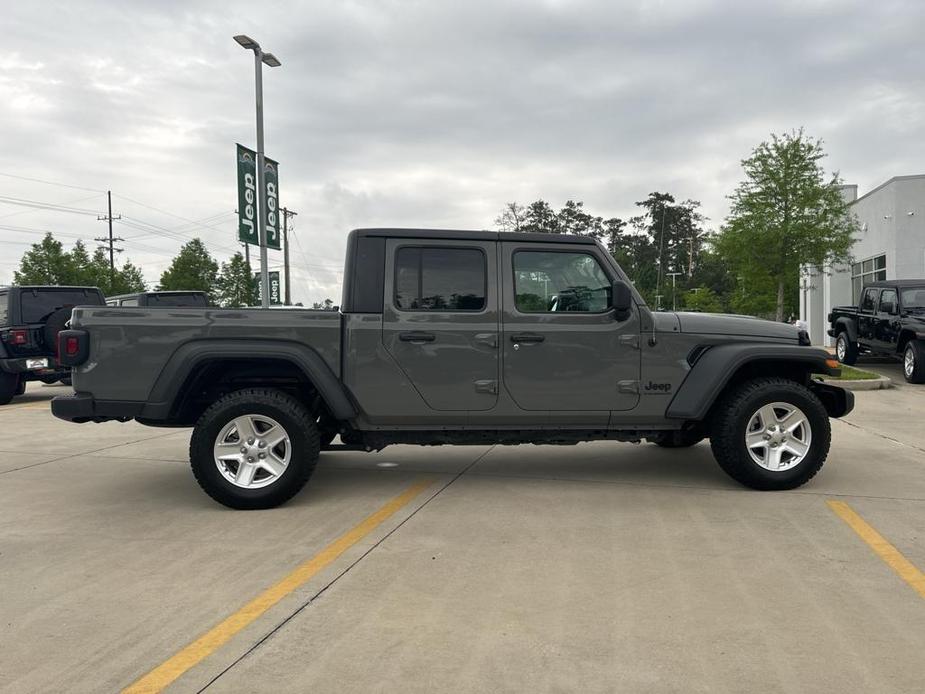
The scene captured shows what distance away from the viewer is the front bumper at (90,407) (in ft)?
16.8

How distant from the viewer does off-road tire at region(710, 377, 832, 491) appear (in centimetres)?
547

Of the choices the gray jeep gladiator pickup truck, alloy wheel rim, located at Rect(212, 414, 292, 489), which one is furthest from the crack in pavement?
alloy wheel rim, located at Rect(212, 414, 292, 489)

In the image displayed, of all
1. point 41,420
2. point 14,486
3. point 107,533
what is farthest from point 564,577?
point 41,420

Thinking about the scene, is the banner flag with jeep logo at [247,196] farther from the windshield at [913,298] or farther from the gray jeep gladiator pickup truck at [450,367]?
the windshield at [913,298]

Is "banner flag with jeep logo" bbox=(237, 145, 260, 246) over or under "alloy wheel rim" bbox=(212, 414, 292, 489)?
over

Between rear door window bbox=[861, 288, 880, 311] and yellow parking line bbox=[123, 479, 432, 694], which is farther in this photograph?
rear door window bbox=[861, 288, 880, 311]

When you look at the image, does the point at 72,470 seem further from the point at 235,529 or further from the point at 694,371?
the point at 694,371

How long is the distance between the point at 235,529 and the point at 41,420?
23.0 ft

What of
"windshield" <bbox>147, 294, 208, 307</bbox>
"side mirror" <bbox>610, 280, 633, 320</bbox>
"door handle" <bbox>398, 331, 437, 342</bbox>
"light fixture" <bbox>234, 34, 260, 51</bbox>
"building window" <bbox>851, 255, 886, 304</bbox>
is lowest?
"door handle" <bbox>398, 331, 437, 342</bbox>

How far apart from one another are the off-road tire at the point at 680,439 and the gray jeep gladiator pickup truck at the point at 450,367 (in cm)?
21

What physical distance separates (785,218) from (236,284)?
43.7 meters

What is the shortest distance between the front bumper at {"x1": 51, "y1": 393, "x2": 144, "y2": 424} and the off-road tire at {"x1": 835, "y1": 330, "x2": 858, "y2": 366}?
15410mm

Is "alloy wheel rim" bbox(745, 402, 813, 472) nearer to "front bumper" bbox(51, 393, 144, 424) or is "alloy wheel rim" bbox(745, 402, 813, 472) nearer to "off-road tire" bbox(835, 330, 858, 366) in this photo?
"front bumper" bbox(51, 393, 144, 424)

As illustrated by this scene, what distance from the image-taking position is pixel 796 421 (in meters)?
5.57
